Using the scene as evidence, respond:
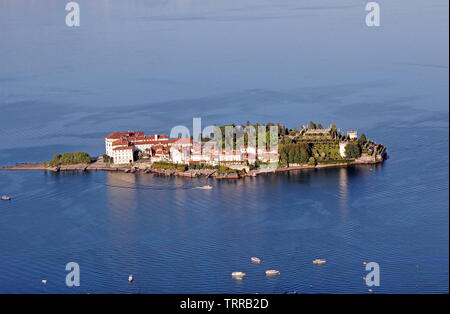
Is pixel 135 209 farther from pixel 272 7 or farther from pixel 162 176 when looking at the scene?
pixel 272 7

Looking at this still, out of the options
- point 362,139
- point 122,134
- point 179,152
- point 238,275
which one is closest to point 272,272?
point 238,275

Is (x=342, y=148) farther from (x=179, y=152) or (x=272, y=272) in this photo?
(x=272, y=272)

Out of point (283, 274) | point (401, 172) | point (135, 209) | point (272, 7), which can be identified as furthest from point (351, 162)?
point (272, 7)

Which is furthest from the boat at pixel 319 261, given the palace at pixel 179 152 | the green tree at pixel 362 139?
the green tree at pixel 362 139

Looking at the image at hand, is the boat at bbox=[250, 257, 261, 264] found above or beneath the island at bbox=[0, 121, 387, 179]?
beneath

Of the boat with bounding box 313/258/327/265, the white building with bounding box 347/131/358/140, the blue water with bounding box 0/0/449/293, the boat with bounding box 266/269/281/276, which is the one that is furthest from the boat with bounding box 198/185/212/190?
the boat with bounding box 266/269/281/276

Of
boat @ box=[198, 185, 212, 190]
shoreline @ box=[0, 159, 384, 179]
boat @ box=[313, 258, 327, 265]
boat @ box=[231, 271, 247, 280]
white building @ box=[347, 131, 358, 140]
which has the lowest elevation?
boat @ box=[231, 271, 247, 280]

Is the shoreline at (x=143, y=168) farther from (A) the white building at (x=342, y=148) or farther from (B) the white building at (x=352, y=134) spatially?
(B) the white building at (x=352, y=134)

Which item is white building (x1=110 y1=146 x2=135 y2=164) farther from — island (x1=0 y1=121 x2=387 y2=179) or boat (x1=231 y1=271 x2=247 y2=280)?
boat (x1=231 y1=271 x2=247 y2=280)
